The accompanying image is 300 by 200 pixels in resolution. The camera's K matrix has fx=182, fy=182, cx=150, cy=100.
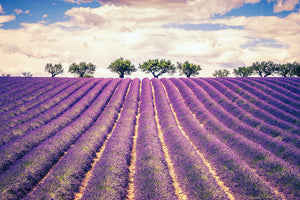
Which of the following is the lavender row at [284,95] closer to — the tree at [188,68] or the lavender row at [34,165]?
the lavender row at [34,165]

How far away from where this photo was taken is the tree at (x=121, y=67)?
1914 inches

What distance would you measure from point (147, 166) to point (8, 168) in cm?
500

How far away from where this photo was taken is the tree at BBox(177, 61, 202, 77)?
168 ft

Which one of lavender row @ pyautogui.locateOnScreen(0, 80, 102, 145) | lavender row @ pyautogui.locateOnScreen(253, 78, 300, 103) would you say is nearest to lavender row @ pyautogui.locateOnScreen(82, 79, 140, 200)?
lavender row @ pyautogui.locateOnScreen(0, 80, 102, 145)

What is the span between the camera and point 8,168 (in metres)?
6.54

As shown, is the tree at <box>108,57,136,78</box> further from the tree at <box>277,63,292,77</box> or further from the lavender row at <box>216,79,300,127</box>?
the tree at <box>277,63,292,77</box>

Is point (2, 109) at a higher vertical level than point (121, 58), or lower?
lower

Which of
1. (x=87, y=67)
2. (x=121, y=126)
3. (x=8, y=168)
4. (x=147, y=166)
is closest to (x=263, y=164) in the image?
(x=147, y=166)

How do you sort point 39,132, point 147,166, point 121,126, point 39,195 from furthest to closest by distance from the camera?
point 121,126
point 39,132
point 147,166
point 39,195

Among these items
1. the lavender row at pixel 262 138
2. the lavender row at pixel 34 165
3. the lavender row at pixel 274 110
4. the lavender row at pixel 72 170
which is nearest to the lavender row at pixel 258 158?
the lavender row at pixel 262 138

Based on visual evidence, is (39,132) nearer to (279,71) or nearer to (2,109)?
(2,109)

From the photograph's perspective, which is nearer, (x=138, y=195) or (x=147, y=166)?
(x=138, y=195)

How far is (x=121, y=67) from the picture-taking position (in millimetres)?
48906

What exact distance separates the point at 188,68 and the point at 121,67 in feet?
61.1
